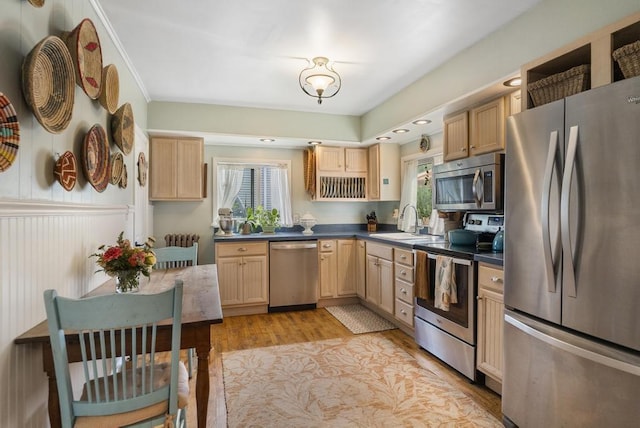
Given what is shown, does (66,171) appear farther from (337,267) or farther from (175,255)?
(337,267)

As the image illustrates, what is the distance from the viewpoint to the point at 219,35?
255 cm

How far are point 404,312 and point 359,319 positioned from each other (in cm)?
73

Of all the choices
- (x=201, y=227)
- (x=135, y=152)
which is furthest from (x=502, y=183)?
(x=201, y=227)

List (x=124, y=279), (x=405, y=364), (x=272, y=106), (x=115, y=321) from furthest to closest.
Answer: (x=272, y=106)
(x=405, y=364)
(x=124, y=279)
(x=115, y=321)

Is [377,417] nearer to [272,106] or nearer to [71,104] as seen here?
[71,104]

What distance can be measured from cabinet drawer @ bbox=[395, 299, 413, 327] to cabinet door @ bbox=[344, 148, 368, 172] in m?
2.07

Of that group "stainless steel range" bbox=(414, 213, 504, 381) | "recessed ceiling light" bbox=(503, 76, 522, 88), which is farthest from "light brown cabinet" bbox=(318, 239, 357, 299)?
"recessed ceiling light" bbox=(503, 76, 522, 88)

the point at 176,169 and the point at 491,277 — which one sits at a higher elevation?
the point at 176,169

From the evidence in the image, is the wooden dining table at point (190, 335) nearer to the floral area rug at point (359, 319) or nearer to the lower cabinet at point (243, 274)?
the lower cabinet at point (243, 274)

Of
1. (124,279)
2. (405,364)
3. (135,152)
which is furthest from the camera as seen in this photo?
(135,152)

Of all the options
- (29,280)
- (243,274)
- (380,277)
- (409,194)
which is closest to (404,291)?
(380,277)

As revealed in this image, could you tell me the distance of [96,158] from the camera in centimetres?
206

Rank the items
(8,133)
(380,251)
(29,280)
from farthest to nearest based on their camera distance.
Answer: (380,251)
(29,280)
(8,133)

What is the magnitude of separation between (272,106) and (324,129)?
2.43 feet
